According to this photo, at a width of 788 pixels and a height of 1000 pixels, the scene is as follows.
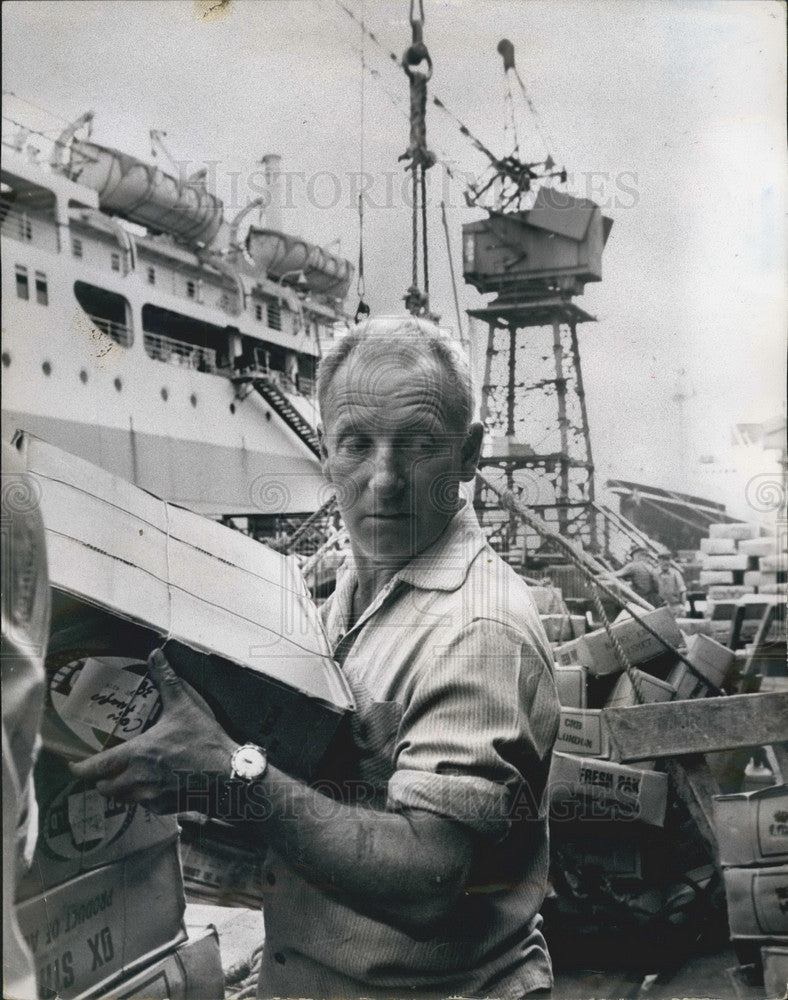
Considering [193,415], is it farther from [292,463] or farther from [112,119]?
[112,119]

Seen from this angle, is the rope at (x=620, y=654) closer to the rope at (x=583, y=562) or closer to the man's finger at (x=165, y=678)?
the rope at (x=583, y=562)

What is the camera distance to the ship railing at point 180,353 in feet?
8.02

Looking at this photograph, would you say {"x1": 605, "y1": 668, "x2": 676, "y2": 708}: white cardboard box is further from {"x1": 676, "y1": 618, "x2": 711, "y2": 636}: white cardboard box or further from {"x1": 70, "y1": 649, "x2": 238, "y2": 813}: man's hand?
{"x1": 70, "y1": 649, "x2": 238, "y2": 813}: man's hand

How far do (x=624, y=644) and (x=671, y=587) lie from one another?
0.21 meters

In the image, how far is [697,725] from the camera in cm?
239

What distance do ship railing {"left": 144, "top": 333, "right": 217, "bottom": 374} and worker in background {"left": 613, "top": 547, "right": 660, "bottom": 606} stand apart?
129 centimetres

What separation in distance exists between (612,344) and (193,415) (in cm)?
114

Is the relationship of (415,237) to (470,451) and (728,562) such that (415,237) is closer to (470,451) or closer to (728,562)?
(470,451)

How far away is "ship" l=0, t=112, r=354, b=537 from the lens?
2.24 m

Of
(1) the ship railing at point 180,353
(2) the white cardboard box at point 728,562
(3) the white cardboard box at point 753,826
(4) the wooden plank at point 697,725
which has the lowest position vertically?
(3) the white cardboard box at point 753,826

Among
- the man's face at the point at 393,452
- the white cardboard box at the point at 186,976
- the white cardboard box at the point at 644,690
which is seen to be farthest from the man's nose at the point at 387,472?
the white cardboard box at the point at 186,976

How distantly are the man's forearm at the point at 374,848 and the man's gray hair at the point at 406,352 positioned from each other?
833 millimetres

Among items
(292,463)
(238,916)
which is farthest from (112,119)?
(238,916)

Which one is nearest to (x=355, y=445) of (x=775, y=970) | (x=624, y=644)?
(x=624, y=644)
